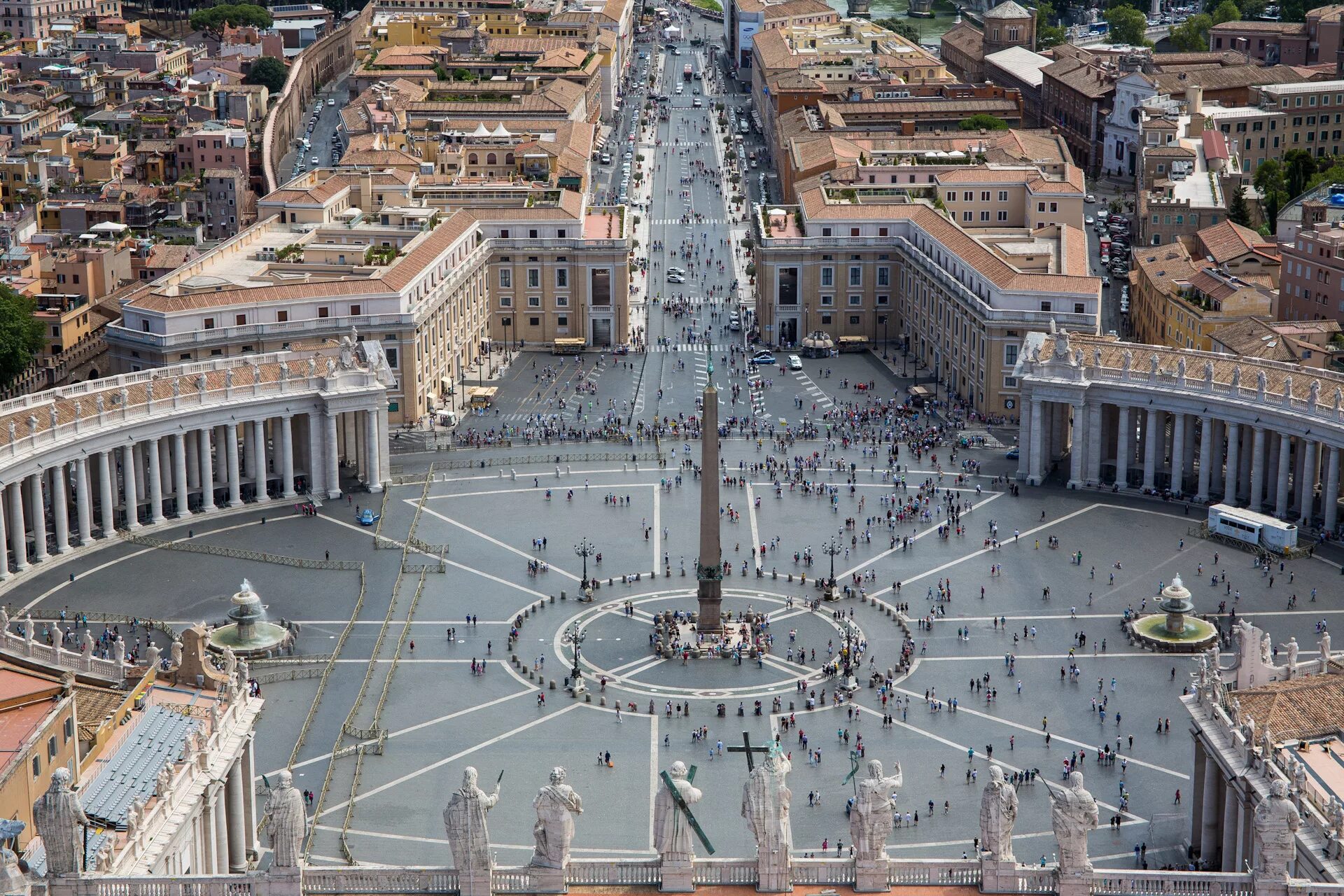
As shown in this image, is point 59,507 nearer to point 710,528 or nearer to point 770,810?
Result: point 710,528

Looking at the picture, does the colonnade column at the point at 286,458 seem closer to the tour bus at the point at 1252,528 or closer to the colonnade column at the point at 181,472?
the colonnade column at the point at 181,472

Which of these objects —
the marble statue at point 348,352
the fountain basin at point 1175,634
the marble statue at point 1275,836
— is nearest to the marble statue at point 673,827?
the marble statue at point 1275,836

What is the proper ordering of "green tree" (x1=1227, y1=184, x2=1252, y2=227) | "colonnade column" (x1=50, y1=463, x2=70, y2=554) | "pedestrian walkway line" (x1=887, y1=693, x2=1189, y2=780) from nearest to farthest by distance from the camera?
"pedestrian walkway line" (x1=887, y1=693, x2=1189, y2=780) < "colonnade column" (x1=50, y1=463, x2=70, y2=554) < "green tree" (x1=1227, y1=184, x2=1252, y2=227)

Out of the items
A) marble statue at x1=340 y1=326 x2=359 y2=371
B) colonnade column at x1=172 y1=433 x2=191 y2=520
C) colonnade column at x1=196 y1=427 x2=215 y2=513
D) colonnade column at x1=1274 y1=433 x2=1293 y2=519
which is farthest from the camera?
marble statue at x1=340 y1=326 x2=359 y2=371

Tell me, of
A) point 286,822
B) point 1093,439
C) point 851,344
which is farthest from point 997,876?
point 851,344

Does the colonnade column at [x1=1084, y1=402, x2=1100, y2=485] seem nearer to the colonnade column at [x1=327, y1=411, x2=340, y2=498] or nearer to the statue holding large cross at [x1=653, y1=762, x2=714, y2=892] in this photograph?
the colonnade column at [x1=327, y1=411, x2=340, y2=498]

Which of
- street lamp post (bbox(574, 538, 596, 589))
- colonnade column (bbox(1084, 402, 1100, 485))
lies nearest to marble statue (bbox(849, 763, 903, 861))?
street lamp post (bbox(574, 538, 596, 589))
